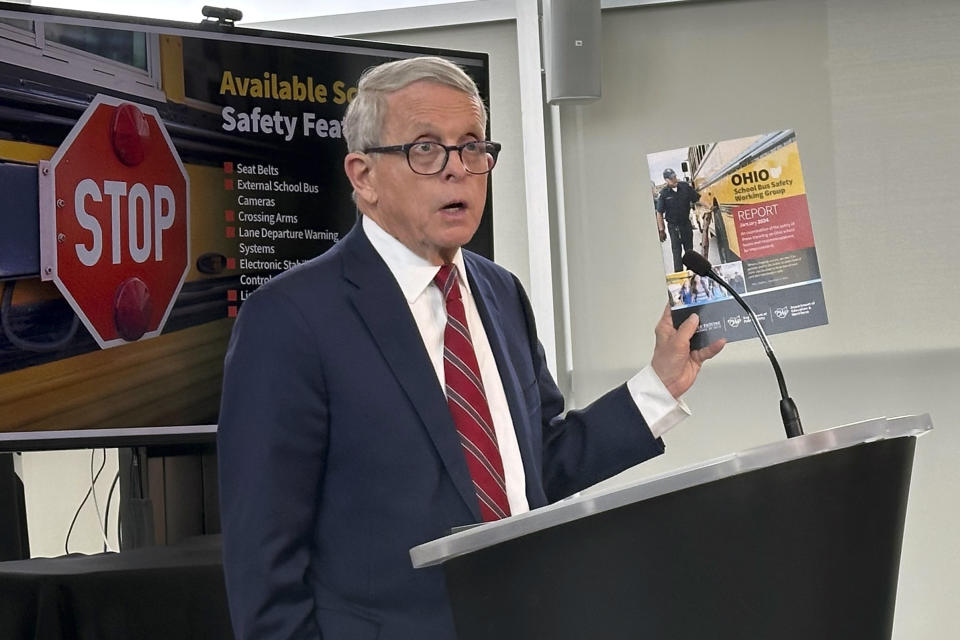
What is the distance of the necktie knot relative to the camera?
1.40 metres

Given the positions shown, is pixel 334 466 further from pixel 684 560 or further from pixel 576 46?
pixel 576 46

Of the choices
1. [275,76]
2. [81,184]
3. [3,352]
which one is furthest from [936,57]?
[3,352]

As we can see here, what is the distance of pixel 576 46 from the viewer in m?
3.06

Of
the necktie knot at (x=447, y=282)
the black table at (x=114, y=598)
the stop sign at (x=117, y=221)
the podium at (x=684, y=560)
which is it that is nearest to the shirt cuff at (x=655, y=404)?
the necktie knot at (x=447, y=282)

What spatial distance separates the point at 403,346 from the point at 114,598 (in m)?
0.90

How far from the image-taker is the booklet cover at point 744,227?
1.40 meters

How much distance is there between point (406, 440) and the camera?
1.26 meters

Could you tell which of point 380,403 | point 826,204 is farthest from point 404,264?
point 826,204

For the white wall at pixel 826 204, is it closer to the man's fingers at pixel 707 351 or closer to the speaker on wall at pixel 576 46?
the speaker on wall at pixel 576 46

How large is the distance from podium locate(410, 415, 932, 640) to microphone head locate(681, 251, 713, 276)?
1.93ft

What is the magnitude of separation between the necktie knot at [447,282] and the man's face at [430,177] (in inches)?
1.6

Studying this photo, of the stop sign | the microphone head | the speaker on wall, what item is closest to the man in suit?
the microphone head

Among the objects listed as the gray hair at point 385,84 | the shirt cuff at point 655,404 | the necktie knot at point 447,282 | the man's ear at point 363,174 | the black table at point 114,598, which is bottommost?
the black table at point 114,598

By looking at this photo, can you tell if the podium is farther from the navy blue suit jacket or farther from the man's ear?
the man's ear
